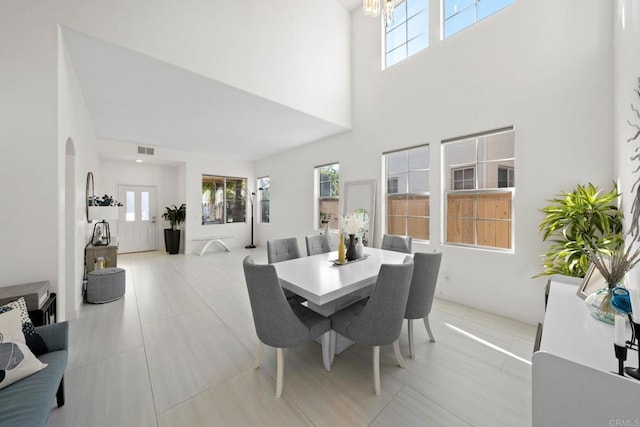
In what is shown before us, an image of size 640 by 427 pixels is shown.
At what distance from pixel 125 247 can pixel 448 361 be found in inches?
318

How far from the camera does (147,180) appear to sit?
276 inches

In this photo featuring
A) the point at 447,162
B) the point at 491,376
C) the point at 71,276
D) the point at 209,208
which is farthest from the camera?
the point at 209,208

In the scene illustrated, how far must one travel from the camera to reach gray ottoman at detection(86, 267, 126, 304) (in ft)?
10.7

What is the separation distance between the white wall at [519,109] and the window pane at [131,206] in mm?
6883

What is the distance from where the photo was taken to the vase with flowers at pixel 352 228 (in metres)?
2.56

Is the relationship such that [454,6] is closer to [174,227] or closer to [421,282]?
[421,282]

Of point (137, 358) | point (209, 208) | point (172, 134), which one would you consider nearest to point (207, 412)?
point (137, 358)

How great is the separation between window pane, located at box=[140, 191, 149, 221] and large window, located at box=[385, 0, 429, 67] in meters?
7.20

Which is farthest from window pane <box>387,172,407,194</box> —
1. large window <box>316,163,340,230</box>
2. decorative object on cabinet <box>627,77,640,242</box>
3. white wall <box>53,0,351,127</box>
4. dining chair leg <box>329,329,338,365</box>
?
dining chair leg <box>329,329,338,365</box>

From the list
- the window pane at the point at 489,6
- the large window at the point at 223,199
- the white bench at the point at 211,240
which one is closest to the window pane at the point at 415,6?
the window pane at the point at 489,6

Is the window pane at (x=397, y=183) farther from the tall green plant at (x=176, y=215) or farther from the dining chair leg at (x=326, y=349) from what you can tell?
the tall green plant at (x=176, y=215)

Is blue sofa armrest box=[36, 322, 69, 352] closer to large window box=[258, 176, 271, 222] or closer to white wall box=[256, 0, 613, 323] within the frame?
white wall box=[256, 0, 613, 323]

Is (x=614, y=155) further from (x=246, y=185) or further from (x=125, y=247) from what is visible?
(x=125, y=247)

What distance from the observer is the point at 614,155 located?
2260 mm
